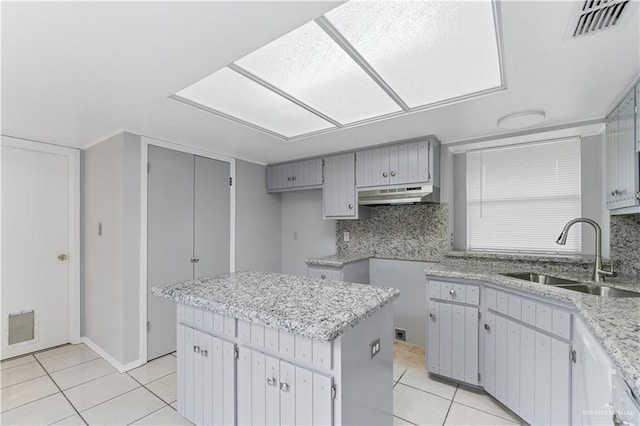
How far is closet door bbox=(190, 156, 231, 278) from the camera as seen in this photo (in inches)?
131

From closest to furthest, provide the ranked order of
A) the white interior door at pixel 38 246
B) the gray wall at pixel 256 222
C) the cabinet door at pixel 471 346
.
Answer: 1. the cabinet door at pixel 471 346
2. the white interior door at pixel 38 246
3. the gray wall at pixel 256 222

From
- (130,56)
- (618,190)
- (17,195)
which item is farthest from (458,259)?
(17,195)

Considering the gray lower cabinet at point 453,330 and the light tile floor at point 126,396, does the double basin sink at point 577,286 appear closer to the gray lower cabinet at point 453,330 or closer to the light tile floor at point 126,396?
the gray lower cabinet at point 453,330

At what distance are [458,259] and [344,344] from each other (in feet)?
7.02

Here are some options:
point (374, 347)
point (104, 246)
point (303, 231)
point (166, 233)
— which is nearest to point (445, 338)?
point (374, 347)

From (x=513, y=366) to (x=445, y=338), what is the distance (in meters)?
0.50

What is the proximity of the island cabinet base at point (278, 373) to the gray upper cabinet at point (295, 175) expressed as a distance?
7.12 ft

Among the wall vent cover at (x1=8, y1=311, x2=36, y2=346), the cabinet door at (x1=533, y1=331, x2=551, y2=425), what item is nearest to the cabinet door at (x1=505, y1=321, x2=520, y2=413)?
the cabinet door at (x1=533, y1=331, x2=551, y2=425)

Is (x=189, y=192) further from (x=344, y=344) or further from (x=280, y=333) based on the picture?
(x=344, y=344)

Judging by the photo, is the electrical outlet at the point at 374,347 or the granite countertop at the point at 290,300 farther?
the electrical outlet at the point at 374,347

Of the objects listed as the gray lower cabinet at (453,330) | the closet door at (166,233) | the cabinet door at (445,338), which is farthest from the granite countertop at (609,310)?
the closet door at (166,233)

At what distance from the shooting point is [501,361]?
208 cm

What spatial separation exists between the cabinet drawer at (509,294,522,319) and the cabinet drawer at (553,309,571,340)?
21cm

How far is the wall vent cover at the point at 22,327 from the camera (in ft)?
9.62
